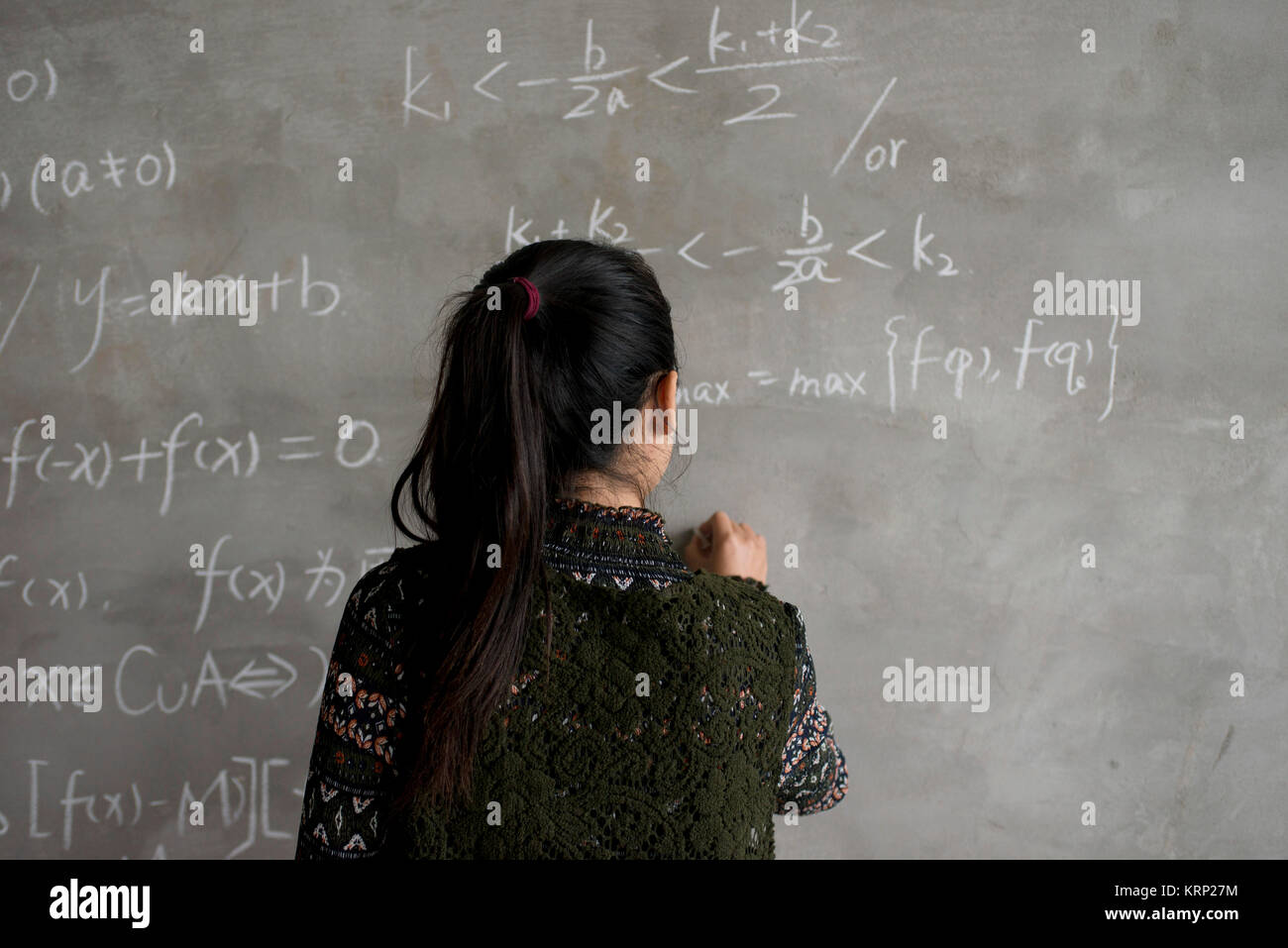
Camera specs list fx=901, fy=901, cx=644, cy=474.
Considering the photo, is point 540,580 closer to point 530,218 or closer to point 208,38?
point 530,218

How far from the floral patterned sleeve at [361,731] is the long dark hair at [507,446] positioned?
0.03m

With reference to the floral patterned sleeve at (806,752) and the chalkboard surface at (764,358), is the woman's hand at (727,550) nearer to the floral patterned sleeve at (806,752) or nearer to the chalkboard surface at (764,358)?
the chalkboard surface at (764,358)

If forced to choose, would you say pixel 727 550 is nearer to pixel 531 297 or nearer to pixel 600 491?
pixel 600 491

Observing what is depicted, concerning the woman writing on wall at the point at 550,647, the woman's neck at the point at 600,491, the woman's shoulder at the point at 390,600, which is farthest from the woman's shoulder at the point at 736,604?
the woman's shoulder at the point at 390,600

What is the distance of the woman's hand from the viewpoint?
1.43 meters

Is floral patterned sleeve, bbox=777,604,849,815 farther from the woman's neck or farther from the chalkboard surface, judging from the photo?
the chalkboard surface

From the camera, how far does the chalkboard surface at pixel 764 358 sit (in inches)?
57.7

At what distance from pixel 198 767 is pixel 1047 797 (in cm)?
141

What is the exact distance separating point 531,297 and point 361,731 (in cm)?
44

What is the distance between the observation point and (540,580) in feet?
2.76

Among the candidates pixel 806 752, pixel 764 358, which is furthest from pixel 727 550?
pixel 806 752

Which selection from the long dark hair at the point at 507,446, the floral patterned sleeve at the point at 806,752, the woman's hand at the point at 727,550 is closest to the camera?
the long dark hair at the point at 507,446

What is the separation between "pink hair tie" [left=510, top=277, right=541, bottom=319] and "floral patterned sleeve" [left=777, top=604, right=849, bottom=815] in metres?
0.39

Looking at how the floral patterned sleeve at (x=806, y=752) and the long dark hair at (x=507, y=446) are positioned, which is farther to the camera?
the floral patterned sleeve at (x=806, y=752)
